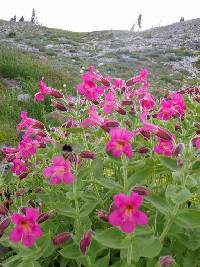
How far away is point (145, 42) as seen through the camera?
1596 inches

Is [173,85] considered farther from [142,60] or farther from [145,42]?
[145,42]

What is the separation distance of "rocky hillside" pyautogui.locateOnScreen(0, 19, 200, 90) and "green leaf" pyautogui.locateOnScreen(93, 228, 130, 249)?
55.5 feet

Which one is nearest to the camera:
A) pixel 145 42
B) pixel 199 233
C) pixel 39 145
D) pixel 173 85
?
pixel 199 233

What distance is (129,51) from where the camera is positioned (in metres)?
33.6

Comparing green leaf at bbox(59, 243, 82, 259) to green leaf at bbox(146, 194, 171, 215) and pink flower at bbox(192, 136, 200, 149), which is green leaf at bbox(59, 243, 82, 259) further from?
pink flower at bbox(192, 136, 200, 149)

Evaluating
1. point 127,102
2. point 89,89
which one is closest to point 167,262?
point 127,102

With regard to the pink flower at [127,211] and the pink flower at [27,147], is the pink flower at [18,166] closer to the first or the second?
the pink flower at [27,147]

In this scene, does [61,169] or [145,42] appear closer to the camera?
[61,169]

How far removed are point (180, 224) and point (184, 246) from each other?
1.60ft

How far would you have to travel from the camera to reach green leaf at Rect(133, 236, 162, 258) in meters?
2.49

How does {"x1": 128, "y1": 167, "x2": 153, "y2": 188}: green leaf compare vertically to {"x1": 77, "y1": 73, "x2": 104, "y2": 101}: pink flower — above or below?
below

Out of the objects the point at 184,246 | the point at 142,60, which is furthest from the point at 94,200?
the point at 142,60

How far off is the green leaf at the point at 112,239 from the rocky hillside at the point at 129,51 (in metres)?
16.9

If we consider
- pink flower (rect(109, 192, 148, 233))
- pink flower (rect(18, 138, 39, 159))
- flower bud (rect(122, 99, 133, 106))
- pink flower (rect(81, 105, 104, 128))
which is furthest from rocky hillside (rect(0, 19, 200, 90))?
pink flower (rect(109, 192, 148, 233))
